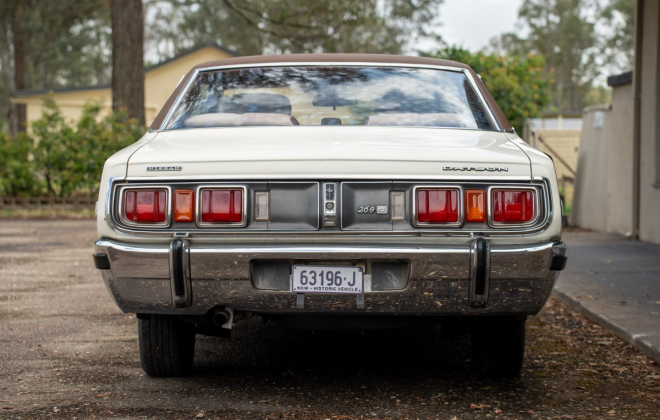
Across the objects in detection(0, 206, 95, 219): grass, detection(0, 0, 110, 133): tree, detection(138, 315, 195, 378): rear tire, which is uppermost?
detection(0, 0, 110, 133): tree

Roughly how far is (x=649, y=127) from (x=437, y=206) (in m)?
7.35

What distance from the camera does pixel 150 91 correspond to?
2947 cm

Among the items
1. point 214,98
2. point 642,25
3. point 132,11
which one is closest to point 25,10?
point 132,11

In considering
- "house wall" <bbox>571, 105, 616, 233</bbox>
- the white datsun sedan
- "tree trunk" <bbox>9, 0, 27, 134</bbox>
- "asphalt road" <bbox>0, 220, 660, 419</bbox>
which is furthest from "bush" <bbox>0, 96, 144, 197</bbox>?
"tree trunk" <bbox>9, 0, 27, 134</bbox>

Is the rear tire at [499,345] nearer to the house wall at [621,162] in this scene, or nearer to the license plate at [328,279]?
the license plate at [328,279]

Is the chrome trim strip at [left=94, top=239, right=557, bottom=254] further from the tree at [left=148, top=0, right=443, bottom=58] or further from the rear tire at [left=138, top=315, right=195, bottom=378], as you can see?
the tree at [left=148, top=0, right=443, bottom=58]

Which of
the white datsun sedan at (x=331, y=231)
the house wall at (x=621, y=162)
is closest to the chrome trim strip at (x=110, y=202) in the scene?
the white datsun sedan at (x=331, y=231)

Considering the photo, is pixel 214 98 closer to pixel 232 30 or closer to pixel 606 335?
pixel 606 335

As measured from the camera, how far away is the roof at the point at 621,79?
10.2 m

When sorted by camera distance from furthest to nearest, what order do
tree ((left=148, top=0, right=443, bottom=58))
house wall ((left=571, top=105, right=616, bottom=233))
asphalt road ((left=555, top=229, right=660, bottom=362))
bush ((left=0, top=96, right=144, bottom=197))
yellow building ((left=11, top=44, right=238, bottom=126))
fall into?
tree ((left=148, top=0, right=443, bottom=58)) → yellow building ((left=11, top=44, right=238, bottom=126)) → bush ((left=0, top=96, right=144, bottom=197)) → house wall ((left=571, top=105, right=616, bottom=233)) → asphalt road ((left=555, top=229, right=660, bottom=362))

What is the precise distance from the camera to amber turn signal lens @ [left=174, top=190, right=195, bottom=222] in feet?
10.3

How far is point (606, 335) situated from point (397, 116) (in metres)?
2.25

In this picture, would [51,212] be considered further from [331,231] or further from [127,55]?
[331,231]

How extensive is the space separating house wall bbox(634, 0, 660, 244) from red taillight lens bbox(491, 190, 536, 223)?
264 inches
